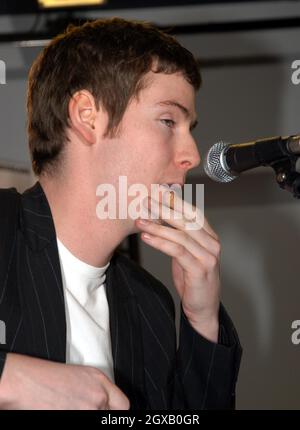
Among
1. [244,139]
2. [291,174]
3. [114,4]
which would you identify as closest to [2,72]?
[114,4]

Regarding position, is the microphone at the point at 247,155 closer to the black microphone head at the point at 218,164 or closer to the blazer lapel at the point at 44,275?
the black microphone head at the point at 218,164

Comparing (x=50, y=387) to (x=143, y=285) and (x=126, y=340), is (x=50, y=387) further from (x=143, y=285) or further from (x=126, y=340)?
(x=143, y=285)

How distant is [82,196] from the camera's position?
1350 millimetres

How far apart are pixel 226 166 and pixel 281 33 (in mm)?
2131

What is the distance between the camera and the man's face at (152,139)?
1354 millimetres

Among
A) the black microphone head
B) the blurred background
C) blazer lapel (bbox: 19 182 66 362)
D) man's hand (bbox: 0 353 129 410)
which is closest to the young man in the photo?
blazer lapel (bbox: 19 182 66 362)

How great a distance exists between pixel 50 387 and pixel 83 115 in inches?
22.8

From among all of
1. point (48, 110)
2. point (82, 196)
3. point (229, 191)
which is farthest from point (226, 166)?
point (229, 191)

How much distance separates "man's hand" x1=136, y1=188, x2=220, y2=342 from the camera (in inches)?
47.0

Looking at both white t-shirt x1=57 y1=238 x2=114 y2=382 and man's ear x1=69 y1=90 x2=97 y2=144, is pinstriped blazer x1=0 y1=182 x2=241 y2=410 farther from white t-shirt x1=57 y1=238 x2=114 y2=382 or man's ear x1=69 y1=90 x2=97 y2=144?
man's ear x1=69 y1=90 x2=97 y2=144

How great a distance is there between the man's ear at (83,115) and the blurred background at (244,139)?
168cm

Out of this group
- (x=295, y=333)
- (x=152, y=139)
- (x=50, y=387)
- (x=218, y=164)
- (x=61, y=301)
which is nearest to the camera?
(x=50, y=387)

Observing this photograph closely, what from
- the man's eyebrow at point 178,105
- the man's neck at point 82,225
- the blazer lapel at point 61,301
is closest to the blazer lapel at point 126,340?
the blazer lapel at point 61,301

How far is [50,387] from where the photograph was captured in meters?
0.97
